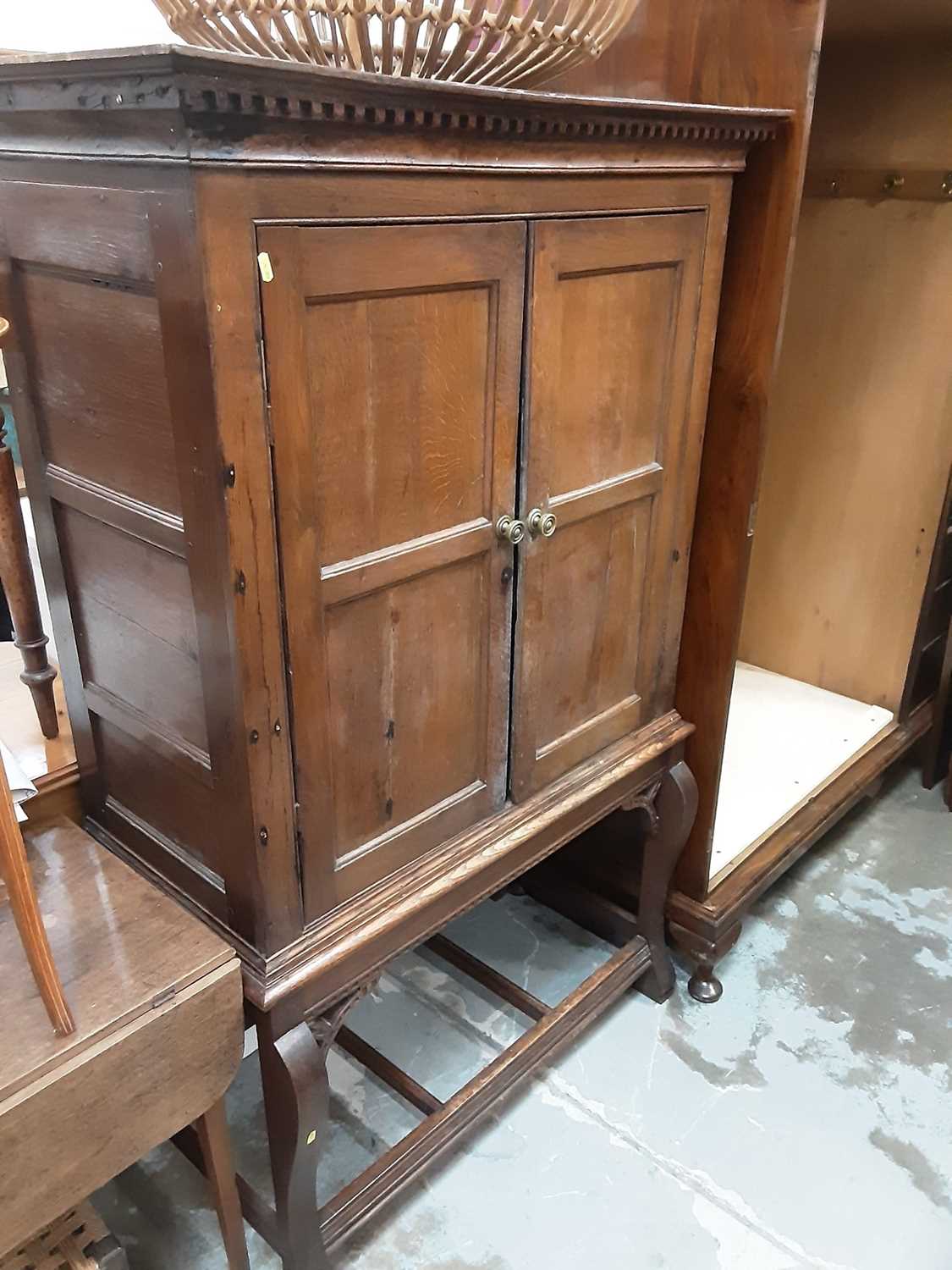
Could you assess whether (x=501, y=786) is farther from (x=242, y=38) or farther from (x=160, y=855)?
(x=242, y=38)

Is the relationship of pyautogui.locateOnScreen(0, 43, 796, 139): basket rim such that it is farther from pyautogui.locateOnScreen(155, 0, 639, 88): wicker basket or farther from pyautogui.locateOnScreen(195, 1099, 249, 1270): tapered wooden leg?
pyautogui.locateOnScreen(195, 1099, 249, 1270): tapered wooden leg

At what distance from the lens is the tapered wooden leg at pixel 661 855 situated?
165 centimetres

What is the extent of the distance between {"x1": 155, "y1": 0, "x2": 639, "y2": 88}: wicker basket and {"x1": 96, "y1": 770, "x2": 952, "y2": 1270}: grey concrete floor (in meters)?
1.47

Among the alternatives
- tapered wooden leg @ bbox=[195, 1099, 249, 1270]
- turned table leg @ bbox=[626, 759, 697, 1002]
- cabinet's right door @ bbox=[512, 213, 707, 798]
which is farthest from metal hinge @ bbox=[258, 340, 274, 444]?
turned table leg @ bbox=[626, 759, 697, 1002]

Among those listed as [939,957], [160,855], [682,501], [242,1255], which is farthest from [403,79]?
[939,957]

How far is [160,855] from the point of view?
4.09 feet

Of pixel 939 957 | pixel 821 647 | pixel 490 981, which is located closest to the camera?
pixel 490 981

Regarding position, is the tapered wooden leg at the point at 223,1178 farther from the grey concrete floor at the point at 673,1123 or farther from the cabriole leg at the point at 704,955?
the cabriole leg at the point at 704,955

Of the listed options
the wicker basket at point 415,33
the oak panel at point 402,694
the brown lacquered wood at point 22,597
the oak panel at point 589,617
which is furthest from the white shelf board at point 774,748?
the wicker basket at point 415,33

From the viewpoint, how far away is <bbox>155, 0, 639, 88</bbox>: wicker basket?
3.03 feet

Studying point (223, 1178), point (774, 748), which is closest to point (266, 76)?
point (223, 1178)

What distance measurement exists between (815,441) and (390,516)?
5.15ft

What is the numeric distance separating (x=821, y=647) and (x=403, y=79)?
6.29 ft

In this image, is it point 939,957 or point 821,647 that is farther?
point 821,647
